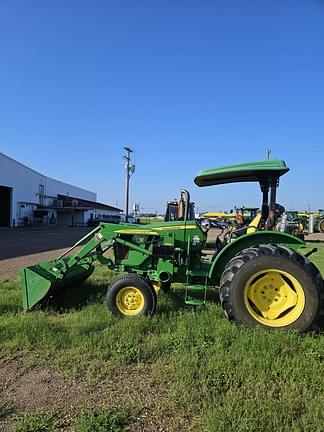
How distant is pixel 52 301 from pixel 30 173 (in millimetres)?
41678

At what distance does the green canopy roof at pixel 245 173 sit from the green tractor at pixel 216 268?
0.01 metres

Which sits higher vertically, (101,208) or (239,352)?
(101,208)

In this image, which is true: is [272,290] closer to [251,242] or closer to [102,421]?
[251,242]

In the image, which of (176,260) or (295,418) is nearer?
(295,418)

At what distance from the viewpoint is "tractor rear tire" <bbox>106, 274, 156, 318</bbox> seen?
17.3 ft

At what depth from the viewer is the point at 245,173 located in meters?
5.57

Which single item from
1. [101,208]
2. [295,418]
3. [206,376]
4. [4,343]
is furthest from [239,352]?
[101,208]

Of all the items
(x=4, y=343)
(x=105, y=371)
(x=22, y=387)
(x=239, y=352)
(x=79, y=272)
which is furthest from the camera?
(x=79, y=272)

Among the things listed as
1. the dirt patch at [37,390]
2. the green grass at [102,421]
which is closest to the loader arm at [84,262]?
the dirt patch at [37,390]

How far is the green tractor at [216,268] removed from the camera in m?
4.59

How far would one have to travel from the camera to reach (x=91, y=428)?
2.70 m

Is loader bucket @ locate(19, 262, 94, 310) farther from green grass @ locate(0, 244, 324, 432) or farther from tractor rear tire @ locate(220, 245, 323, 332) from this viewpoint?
tractor rear tire @ locate(220, 245, 323, 332)

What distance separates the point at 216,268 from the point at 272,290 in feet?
2.97

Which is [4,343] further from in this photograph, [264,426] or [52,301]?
[264,426]
